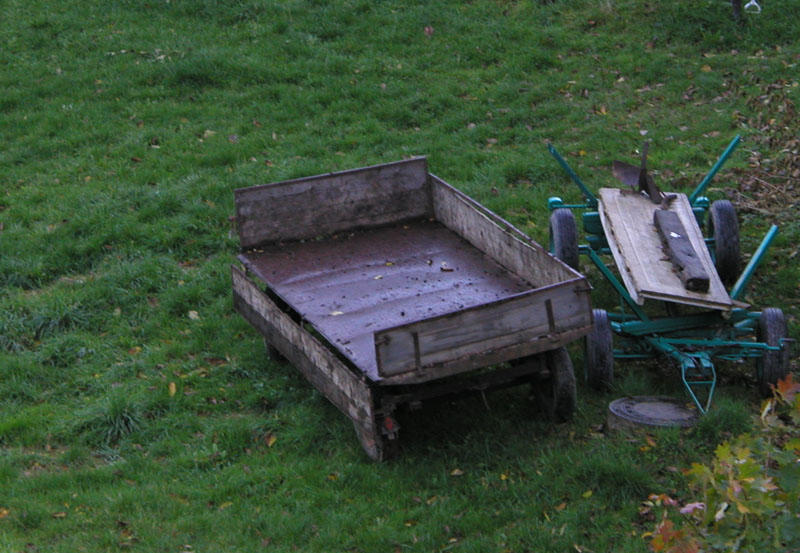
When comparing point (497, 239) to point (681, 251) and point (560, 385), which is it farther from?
point (560, 385)

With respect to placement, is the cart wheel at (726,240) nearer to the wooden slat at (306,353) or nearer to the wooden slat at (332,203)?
the wooden slat at (332,203)

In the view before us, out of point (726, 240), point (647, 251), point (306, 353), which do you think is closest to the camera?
point (306, 353)

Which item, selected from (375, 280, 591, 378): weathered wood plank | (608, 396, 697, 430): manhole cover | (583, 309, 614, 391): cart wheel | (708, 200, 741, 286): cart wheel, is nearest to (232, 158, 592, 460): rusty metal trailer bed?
(375, 280, 591, 378): weathered wood plank

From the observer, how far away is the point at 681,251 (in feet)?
25.2

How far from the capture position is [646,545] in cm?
556

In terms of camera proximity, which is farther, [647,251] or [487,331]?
[647,251]

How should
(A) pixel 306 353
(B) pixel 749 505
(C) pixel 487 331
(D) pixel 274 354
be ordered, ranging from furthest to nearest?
1. (D) pixel 274 354
2. (A) pixel 306 353
3. (C) pixel 487 331
4. (B) pixel 749 505

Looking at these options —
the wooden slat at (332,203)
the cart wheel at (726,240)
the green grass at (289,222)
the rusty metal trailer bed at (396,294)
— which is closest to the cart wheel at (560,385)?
the rusty metal trailer bed at (396,294)

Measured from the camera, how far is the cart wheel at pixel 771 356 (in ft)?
22.8

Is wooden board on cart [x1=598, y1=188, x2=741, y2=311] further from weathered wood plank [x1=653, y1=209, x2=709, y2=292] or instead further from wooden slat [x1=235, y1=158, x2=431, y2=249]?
wooden slat [x1=235, y1=158, x2=431, y2=249]

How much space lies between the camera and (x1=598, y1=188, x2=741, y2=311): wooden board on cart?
7125 mm

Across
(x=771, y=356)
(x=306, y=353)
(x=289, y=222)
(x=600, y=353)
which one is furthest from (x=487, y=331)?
(x=289, y=222)

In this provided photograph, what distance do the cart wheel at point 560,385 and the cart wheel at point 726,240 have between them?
8.21ft

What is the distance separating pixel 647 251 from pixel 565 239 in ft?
2.79
